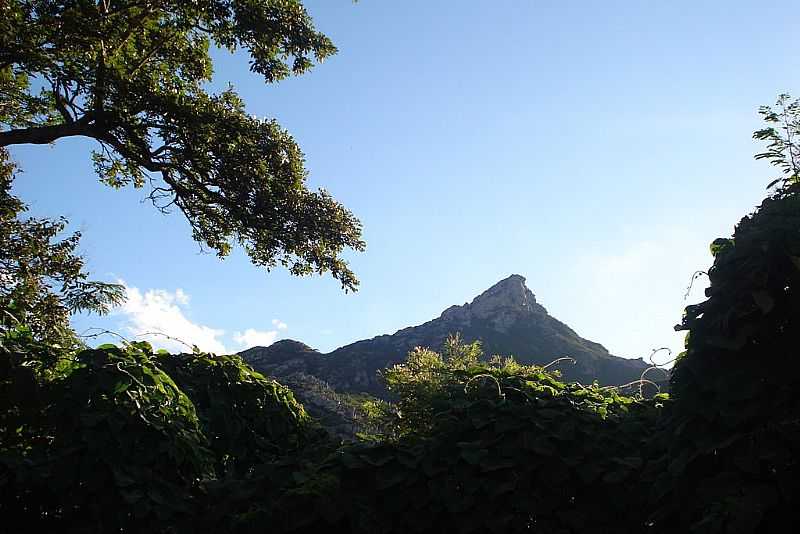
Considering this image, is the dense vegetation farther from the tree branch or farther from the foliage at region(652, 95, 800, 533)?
the tree branch

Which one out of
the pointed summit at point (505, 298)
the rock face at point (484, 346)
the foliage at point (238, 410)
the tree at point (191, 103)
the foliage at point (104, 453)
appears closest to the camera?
the foliage at point (104, 453)

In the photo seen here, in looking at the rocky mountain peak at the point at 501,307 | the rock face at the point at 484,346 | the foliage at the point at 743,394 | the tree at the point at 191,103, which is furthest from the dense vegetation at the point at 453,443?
the rocky mountain peak at the point at 501,307

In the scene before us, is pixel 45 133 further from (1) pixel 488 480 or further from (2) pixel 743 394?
(2) pixel 743 394

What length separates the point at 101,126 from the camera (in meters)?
11.8

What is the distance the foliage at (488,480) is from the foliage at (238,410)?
109 cm

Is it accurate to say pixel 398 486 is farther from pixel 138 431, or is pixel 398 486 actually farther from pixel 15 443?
pixel 15 443

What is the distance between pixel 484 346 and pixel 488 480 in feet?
272

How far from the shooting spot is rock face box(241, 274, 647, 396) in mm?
78250

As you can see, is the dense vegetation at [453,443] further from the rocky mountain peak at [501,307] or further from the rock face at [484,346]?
the rocky mountain peak at [501,307]

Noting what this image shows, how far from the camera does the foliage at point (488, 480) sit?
3145 millimetres

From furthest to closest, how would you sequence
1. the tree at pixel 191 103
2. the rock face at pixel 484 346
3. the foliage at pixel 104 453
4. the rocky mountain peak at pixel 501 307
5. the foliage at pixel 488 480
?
the rocky mountain peak at pixel 501 307 < the rock face at pixel 484 346 < the tree at pixel 191 103 < the foliage at pixel 104 453 < the foliage at pixel 488 480

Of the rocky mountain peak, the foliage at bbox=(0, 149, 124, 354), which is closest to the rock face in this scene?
the rocky mountain peak

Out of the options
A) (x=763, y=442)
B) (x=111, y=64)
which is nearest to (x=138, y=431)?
(x=763, y=442)

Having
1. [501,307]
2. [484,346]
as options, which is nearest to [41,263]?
[484,346]
